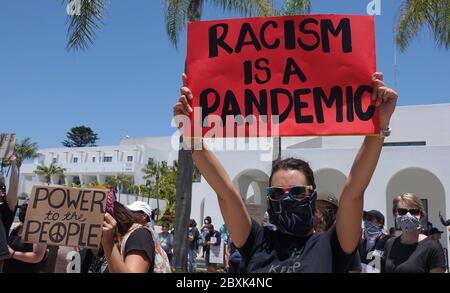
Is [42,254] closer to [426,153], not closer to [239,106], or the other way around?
[239,106]

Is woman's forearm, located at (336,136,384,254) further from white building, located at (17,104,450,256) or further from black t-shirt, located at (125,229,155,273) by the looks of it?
white building, located at (17,104,450,256)

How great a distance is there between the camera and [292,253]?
237 centimetres

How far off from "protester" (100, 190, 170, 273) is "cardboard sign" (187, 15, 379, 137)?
0.95 metres

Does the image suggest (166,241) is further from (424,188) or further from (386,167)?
(424,188)

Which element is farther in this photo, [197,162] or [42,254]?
[42,254]

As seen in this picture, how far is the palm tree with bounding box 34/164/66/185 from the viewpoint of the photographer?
70.4m

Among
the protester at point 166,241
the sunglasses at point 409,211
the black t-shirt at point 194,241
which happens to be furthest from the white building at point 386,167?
the sunglasses at point 409,211

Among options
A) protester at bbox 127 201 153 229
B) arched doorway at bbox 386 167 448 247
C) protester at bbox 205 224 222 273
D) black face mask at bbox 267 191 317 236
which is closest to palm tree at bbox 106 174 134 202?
arched doorway at bbox 386 167 448 247

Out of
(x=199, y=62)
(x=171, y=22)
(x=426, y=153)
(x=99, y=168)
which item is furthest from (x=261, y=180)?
(x=99, y=168)

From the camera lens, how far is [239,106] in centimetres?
284

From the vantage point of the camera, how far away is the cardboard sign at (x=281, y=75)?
2725 mm

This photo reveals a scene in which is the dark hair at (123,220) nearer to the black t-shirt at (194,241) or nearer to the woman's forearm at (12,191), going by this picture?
the woman's forearm at (12,191)

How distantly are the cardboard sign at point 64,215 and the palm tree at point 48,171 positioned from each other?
71218 millimetres

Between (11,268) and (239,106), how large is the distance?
10.1 feet
